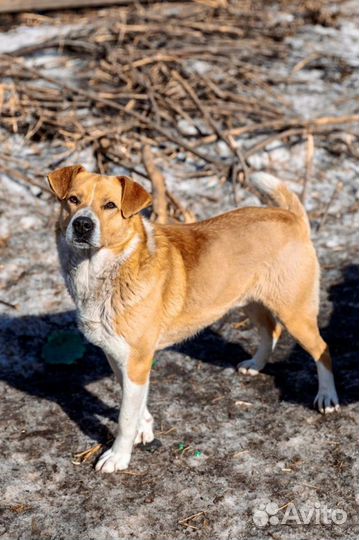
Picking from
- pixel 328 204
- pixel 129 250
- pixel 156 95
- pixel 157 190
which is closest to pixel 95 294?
pixel 129 250

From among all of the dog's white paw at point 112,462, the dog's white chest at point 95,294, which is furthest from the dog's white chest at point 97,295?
the dog's white paw at point 112,462

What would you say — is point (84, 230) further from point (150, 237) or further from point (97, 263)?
point (150, 237)

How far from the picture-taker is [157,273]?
441 centimetres

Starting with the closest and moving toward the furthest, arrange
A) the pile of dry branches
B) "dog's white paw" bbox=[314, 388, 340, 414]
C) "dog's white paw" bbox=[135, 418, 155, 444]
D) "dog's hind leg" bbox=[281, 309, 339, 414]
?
"dog's white paw" bbox=[135, 418, 155, 444], "dog's hind leg" bbox=[281, 309, 339, 414], "dog's white paw" bbox=[314, 388, 340, 414], the pile of dry branches

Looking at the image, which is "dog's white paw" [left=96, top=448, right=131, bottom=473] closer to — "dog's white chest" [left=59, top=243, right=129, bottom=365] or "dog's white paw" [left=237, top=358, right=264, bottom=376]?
"dog's white chest" [left=59, top=243, right=129, bottom=365]

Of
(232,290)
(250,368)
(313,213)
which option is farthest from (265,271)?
(313,213)

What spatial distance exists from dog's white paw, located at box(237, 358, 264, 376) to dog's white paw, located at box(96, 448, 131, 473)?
1.38 metres

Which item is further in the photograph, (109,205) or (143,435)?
(143,435)

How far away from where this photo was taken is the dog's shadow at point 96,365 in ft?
17.0

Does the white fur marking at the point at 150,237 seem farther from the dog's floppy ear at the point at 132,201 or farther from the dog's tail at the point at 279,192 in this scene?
the dog's tail at the point at 279,192

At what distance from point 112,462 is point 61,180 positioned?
6.09ft

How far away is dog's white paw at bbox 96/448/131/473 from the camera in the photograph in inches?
176

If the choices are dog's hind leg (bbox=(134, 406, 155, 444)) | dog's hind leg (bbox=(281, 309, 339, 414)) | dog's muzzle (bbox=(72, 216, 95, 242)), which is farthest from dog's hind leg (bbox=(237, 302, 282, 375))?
dog's muzzle (bbox=(72, 216, 95, 242))

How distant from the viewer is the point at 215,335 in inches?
239
